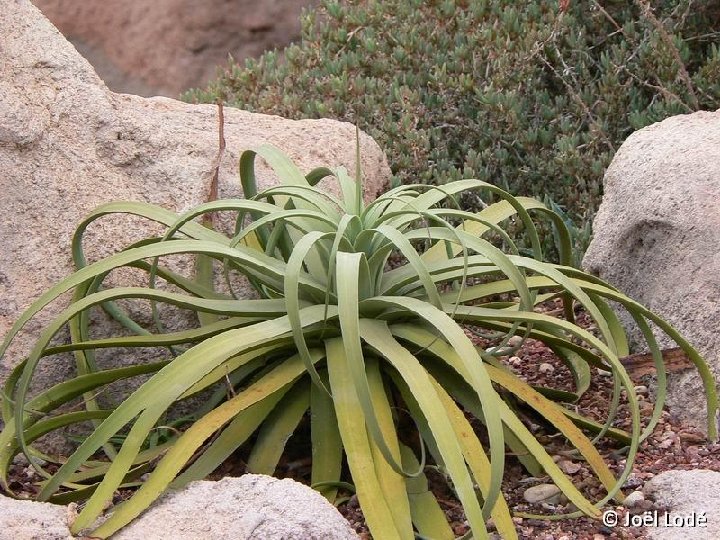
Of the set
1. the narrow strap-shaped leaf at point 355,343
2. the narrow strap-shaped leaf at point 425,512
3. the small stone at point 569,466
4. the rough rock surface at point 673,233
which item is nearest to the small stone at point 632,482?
the small stone at point 569,466

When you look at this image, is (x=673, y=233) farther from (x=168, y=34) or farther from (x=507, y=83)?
(x=168, y=34)

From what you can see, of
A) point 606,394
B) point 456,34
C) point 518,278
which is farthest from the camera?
point 456,34

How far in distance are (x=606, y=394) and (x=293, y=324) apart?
3.87ft

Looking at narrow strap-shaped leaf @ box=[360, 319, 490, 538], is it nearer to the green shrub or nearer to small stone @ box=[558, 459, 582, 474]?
small stone @ box=[558, 459, 582, 474]

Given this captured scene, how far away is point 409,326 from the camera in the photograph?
2.70 m

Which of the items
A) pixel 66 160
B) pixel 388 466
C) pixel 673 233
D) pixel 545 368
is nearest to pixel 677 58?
pixel 673 233

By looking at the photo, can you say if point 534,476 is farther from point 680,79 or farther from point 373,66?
point 373,66

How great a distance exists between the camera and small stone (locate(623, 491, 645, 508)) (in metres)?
2.52

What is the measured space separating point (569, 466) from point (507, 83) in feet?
6.66

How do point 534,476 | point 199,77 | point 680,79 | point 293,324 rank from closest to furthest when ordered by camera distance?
point 293,324 → point 534,476 → point 680,79 → point 199,77

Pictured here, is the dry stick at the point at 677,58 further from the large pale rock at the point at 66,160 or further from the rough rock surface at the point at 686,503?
→ the rough rock surface at the point at 686,503

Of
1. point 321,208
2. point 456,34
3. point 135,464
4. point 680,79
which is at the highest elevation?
point 456,34

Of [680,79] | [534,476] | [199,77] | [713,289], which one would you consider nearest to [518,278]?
[534,476]

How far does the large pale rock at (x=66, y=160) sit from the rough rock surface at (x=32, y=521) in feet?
2.49
